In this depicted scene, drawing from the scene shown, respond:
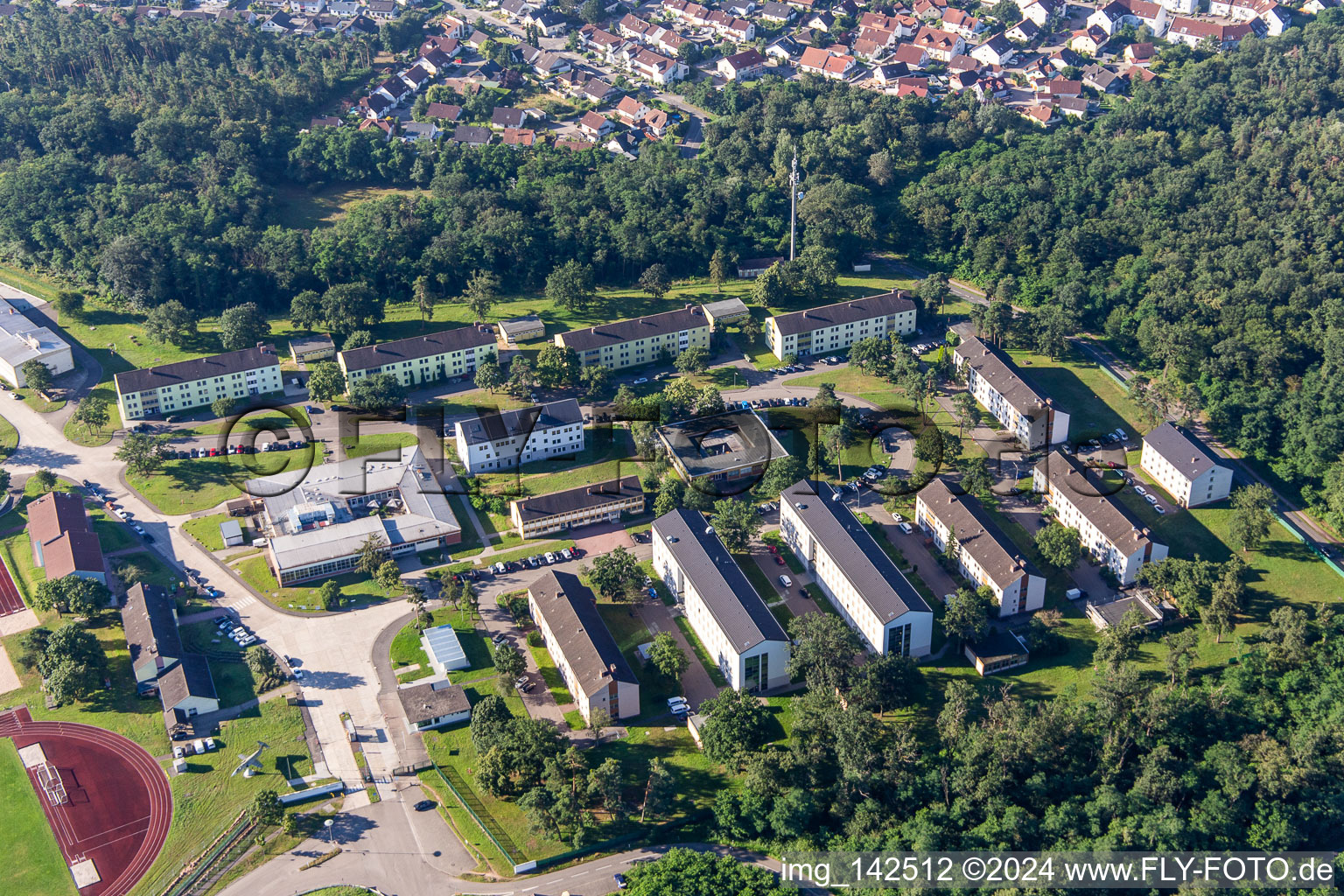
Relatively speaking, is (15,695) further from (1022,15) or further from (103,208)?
(1022,15)

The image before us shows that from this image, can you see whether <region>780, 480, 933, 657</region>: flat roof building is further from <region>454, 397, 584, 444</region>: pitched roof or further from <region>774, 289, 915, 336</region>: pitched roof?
<region>774, 289, 915, 336</region>: pitched roof

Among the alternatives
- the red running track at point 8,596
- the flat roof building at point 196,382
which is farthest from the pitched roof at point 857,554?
the red running track at point 8,596

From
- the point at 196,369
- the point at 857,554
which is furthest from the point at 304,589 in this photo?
the point at 857,554

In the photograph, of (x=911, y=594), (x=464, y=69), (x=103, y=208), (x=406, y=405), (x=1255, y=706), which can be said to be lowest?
(x=1255, y=706)

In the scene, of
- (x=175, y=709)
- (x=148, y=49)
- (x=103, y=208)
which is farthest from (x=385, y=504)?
(x=148, y=49)

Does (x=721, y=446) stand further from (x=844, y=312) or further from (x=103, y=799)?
(x=103, y=799)

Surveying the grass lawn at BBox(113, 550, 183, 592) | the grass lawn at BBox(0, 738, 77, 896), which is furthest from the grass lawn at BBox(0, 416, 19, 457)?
the grass lawn at BBox(0, 738, 77, 896)

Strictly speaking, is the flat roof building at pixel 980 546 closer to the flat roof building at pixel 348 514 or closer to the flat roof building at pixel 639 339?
the flat roof building at pixel 639 339
